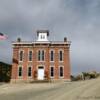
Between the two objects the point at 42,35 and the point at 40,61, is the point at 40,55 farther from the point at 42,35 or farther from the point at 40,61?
the point at 42,35

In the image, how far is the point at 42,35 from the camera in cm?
5572

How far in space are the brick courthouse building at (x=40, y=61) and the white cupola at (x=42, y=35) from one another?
4.53 ft

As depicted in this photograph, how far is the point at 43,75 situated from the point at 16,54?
631 centimetres

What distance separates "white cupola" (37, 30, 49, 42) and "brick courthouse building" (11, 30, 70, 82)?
1381mm

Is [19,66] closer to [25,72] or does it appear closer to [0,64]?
[25,72]

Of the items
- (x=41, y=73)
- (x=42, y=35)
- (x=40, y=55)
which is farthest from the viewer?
(x=42, y=35)

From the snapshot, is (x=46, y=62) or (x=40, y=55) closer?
(x=46, y=62)

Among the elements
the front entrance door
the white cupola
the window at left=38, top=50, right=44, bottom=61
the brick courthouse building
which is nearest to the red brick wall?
the brick courthouse building

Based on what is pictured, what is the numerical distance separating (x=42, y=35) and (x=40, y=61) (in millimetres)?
5628

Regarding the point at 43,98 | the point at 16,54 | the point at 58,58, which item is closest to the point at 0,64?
the point at 16,54

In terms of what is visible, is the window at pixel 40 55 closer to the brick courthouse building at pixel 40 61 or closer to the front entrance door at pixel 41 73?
the brick courthouse building at pixel 40 61

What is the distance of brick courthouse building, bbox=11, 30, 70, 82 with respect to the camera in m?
52.5

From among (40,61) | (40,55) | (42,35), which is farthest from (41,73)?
(42,35)

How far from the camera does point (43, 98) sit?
84.0 feet
